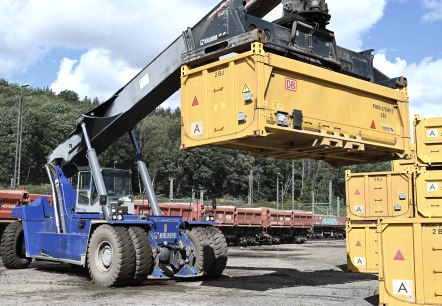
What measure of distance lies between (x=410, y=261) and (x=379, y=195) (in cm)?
628

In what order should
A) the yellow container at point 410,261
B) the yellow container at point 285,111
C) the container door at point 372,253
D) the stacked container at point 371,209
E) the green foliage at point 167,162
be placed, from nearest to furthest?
the yellow container at point 410,261 → the yellow container at point 285,111 → the container door at point 372,253 → the stacked container at point 371,209 → the green foliage at point 167,162

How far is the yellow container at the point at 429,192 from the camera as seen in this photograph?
10445 millimetres

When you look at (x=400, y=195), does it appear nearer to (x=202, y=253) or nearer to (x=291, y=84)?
(x=202, y=253)

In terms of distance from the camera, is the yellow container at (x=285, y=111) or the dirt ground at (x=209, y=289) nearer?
the yellow container at (x=285, y=111)

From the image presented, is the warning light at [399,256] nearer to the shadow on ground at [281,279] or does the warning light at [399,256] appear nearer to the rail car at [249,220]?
the shadow on ground at [281,279]

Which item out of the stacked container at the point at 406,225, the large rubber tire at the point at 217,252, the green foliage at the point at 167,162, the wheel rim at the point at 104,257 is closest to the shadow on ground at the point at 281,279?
the large rubber tire at the point at 217,252

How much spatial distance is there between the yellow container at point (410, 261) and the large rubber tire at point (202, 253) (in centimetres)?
542

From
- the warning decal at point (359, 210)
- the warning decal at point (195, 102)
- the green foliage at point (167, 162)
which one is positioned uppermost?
the green foliage at point (167, 162)

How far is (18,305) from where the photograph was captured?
900 centimetres

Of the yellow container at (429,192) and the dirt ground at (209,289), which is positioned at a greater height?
the yellow container at (429,192)

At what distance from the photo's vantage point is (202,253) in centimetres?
1295

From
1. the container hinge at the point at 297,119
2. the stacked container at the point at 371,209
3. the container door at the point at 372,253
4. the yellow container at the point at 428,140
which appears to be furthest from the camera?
the stacked container at the point at 371,209

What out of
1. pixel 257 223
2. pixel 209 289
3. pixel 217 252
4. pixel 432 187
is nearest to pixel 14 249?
pixel 217 252

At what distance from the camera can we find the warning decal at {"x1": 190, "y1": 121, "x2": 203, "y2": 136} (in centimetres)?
949
